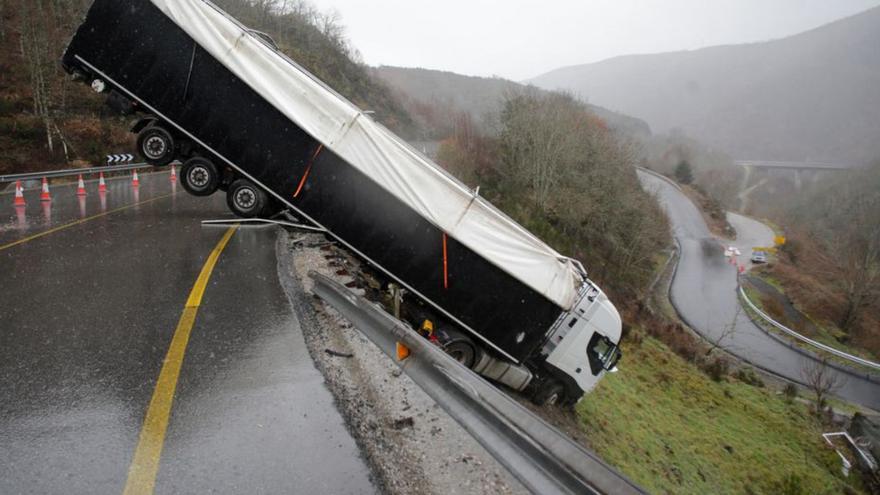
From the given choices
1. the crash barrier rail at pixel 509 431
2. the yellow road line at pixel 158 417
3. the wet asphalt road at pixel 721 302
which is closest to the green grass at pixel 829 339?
the wet asphalt road at pixel 721 302

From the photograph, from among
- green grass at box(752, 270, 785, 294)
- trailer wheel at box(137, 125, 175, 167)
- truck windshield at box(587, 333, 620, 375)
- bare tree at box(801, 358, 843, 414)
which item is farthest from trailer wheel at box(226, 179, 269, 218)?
green grass at box(752, 270, 785, 294)

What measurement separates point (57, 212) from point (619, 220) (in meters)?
33.6

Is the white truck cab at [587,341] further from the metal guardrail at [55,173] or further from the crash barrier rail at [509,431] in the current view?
the metal guardrail at [55,173]

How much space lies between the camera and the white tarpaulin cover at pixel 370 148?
24.1ft

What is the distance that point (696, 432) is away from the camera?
16875 millimetres

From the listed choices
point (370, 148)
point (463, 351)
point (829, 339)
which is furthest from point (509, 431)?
point (829, 339)

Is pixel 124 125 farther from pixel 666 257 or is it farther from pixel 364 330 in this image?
pixel 666 257

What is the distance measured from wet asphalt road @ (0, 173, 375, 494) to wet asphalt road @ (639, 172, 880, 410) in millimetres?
32035

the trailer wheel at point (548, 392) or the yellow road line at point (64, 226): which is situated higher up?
the trailer wheel at point (548, 392)

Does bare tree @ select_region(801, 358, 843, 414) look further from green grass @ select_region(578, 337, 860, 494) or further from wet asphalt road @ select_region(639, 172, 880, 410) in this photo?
green grass @ select_region(578, 337, 860, 494)

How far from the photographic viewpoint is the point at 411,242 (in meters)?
7.54

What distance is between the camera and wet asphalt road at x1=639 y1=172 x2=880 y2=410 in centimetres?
2859

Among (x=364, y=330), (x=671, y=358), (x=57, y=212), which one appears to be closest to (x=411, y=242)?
(x=364, y=330)

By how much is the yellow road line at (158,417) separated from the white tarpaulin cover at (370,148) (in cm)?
320
